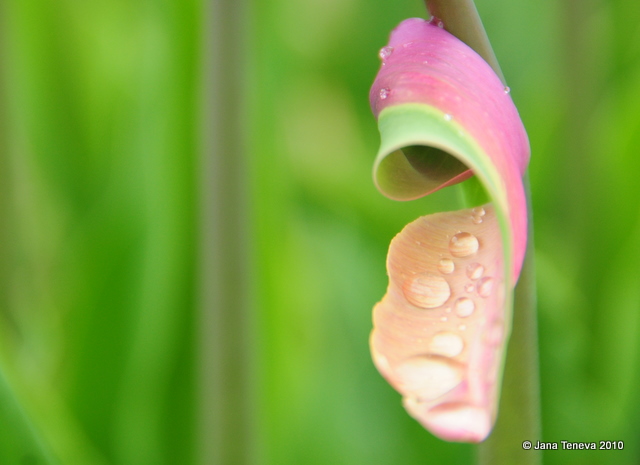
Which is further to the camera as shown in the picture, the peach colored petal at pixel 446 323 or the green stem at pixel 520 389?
the green stem at pixel 520 389

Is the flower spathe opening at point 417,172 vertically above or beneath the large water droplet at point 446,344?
above

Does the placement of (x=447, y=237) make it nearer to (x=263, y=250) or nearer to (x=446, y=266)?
(x=446, y=266)

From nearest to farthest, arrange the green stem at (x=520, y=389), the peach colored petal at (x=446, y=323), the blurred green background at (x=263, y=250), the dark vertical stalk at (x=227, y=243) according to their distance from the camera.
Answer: the peach colored petal at (x=446, y=323) → the green stem at (x=520, y=389) → the dark vertical stalk at (x=227, y=243) → the blurred green background at (x=263, y=250)

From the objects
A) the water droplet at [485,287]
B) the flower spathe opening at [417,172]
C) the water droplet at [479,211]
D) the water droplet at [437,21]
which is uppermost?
the water droplet at [437,21]

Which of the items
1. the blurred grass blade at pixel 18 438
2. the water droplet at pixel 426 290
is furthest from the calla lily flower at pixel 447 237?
the blurred grass blade at pixel 18 438

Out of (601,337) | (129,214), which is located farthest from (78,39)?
(601,337)

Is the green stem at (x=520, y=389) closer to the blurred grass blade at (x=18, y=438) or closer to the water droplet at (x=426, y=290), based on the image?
the water droplet at (x=426, y=290)

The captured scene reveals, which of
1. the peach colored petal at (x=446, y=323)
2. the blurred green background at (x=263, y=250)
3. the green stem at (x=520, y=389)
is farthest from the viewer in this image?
the blurred green background at (x=263, y=250)
